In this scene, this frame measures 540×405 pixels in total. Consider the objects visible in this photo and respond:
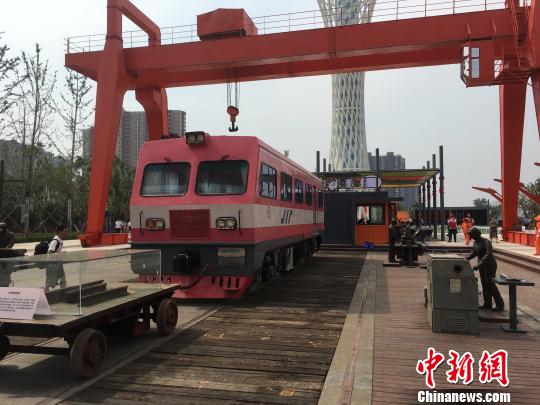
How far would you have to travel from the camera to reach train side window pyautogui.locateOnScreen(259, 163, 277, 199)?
29.9 feet

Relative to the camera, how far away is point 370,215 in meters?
22.2

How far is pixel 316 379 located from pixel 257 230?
420 centimetres

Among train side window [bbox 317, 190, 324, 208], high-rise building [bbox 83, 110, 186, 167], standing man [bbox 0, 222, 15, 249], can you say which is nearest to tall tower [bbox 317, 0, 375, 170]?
high-rise building [bbox 83, 110, 186, 167]

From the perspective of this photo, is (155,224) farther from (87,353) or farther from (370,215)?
(370,215)

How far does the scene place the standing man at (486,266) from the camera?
7.41m

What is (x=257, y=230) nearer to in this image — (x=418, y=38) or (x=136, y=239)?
(x=136, y=239)

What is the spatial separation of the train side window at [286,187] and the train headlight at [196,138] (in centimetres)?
249

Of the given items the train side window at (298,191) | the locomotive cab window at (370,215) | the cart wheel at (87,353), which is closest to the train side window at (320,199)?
the train side window at (298,191)

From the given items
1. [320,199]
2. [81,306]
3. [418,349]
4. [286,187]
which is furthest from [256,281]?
[320,199]

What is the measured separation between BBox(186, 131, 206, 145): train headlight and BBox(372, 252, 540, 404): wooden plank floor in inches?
185

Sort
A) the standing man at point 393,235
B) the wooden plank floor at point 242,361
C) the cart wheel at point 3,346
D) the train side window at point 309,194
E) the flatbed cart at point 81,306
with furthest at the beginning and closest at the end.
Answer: the standing man at point 393,235 < the train side window at point 309,194 < the cart wheel at point 3,346 < the flatbed cart at point 81,306 < the wooden plank floor at point 242,361

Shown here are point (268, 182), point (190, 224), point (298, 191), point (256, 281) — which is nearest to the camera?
point (190, 224)

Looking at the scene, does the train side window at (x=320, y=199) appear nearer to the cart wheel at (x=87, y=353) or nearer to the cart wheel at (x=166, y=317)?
the cart wheel at (x=166, y=317)

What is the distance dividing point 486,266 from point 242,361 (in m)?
4.57
